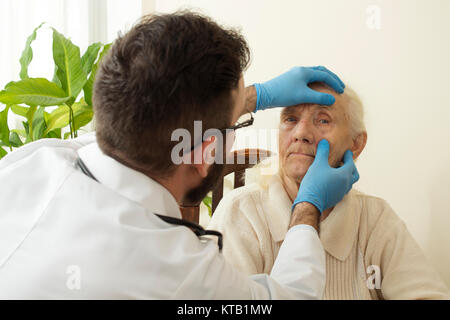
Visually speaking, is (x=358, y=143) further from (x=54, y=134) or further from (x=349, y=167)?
(x=54, y=134)

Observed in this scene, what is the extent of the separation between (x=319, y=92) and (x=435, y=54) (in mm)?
563

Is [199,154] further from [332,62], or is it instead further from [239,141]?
[239,141]

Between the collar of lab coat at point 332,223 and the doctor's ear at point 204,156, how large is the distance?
48 centimetres

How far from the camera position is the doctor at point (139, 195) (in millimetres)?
728

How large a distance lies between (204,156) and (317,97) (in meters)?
0.53

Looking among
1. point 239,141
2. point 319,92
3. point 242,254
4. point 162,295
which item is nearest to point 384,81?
point 319,92

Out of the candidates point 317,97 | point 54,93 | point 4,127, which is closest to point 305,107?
point 317,97

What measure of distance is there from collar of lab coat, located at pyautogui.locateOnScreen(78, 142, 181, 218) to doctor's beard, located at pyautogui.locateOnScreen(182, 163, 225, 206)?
0.37 feet

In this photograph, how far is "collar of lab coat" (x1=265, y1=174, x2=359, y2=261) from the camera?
1.32 metres

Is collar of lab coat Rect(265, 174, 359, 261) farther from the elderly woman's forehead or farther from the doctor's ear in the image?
the doctor's ear

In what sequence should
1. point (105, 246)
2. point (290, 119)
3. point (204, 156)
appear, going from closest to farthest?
point (105, 246), point (204, 156), point (290, 119)

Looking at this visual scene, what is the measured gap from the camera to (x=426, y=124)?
161 centimetres

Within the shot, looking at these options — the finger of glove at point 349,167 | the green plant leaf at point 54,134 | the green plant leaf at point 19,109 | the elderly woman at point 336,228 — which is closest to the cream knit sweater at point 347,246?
the elderly woman at point 336,228

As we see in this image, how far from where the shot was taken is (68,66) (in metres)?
1.73
